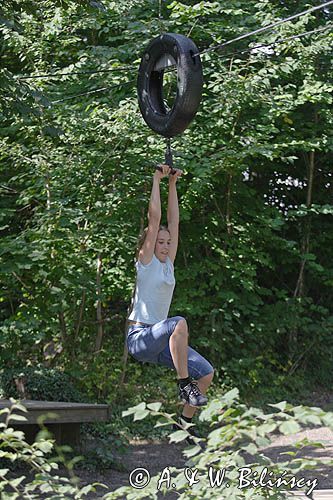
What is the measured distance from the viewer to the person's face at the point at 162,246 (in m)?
4.31

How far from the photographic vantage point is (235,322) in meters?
8.89

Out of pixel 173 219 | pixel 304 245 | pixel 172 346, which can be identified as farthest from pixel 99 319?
pixel 172 346

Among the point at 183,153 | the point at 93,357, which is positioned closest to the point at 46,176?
the point at 183,153

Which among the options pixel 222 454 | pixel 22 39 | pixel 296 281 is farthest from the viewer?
pixel 296 281

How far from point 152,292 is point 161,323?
0.68 ft

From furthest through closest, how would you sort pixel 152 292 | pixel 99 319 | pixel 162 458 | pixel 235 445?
1. pixel 99 319
2. pixel 162 458
3. pixel 152 292
4. pixel 235 445

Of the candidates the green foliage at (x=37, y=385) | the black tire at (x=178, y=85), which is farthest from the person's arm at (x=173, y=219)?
the green foliage at (x=37, y=385)

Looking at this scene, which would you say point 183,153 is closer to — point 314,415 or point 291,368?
point 291,368

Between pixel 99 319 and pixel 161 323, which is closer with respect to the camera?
pixel 161 323

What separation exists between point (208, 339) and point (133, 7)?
131 inches

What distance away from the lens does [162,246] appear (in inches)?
170

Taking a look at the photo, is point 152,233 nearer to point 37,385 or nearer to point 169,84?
point 37,385

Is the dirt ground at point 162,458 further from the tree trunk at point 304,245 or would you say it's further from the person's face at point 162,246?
the person's face at point 162,246

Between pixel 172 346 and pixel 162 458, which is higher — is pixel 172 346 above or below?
above
